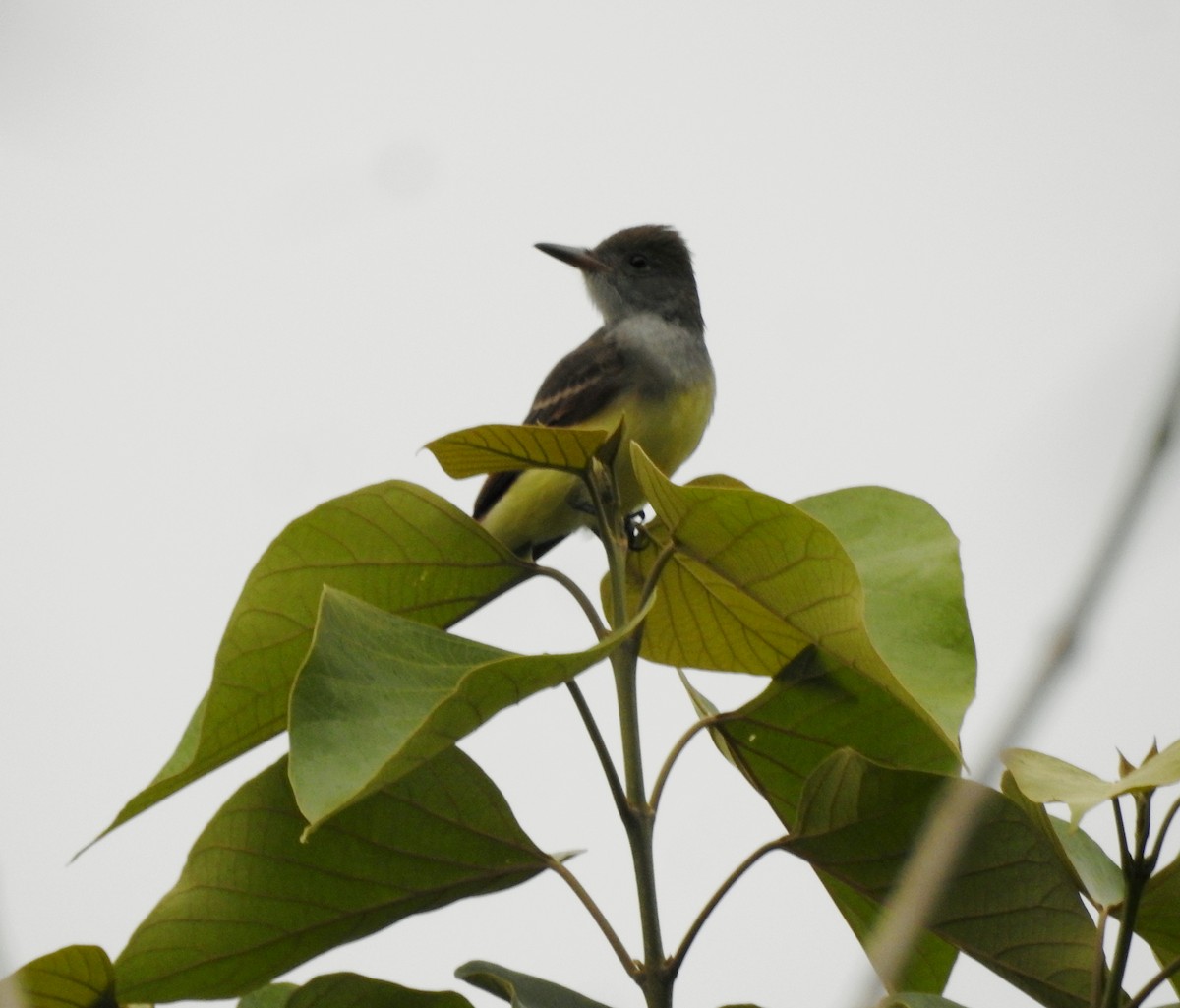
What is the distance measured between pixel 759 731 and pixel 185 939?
768 millimetres

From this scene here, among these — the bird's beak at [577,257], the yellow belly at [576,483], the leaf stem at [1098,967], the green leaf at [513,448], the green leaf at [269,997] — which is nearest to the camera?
the leaf stem at [1098,967]

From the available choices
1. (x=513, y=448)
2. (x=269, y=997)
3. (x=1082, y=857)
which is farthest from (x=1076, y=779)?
(x=269, y=997)

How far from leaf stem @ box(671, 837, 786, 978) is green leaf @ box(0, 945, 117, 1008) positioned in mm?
667

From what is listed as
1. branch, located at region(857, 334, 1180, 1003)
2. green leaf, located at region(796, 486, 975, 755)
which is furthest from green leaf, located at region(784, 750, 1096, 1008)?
branch, located at region(857, 334, 1180, 1003)

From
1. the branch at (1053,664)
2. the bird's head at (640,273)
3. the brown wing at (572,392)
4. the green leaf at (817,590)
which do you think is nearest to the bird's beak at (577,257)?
the bird's head at (640,273)

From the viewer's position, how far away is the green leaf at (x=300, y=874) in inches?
66.8

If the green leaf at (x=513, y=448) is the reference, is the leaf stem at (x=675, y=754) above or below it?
below

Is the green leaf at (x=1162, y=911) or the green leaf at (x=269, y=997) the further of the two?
the green leaf at (x=269, y=997)

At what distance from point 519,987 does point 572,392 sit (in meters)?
2.55

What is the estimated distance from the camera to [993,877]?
1710 mm

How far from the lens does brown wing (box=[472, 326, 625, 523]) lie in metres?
4.08

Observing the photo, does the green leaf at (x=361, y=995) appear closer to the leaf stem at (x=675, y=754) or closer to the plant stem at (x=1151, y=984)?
the leaf stem at (x=675, y=754)

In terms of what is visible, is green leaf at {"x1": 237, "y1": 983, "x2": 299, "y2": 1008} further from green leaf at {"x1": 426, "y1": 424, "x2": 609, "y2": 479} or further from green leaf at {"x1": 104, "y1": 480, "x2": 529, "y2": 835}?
green leaf at {"x1": 426, "y1": 424, "x2": 609, "y2": 479}

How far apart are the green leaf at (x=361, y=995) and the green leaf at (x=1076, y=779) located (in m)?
0.72
